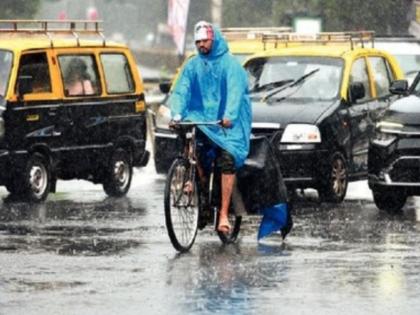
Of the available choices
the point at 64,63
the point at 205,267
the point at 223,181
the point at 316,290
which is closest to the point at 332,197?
the point at 64,63

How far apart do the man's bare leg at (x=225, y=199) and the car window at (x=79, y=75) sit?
578 centimetres

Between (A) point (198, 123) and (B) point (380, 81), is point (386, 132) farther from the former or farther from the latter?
(A) point (198, 123)

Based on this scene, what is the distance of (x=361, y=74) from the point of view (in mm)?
20422

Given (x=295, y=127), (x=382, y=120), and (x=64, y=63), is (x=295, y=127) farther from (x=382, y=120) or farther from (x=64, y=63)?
(x=64, y=63)

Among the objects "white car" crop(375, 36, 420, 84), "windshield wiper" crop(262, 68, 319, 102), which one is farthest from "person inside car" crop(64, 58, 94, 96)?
"white car" crop(375, 36, 420, 84)

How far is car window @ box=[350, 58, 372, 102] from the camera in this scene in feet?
66.2

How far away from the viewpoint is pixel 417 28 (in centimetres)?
4125

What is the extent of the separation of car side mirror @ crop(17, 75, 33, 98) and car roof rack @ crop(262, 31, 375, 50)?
3706 millimetres

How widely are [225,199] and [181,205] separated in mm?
460

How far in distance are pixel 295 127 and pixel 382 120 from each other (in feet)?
4.64

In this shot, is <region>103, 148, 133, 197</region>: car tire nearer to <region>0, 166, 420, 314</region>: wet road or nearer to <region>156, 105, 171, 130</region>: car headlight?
<region>156, 105, 171, 130</region>: car headlight

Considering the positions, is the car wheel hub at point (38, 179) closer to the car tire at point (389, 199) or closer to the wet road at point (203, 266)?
the wet road at point (203, 266)

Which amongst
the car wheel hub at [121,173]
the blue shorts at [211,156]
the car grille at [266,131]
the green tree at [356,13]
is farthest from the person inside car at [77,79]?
the green tree at [356,13]

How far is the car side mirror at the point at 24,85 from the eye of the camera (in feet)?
62.1
